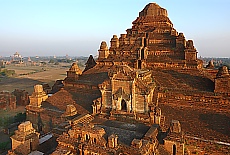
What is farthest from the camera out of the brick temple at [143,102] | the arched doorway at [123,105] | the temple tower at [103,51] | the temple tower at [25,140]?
the temple tower at [103,51]

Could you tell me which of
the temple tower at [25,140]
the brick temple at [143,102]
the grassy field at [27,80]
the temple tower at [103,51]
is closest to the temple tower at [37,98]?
the brick temple at [143,102]

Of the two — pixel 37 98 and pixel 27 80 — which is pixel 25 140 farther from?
pixel 27 80

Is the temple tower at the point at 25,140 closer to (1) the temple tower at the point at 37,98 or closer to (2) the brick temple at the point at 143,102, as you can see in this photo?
(2) the brick temple at the point at 143,102

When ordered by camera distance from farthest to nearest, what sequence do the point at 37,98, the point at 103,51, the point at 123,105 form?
the point at 103,51 → the point at 37,98 → the point at 123,105

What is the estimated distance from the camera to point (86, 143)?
436 inches

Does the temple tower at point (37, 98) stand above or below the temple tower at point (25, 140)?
above

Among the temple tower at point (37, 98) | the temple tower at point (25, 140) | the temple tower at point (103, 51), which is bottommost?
the temple tower at point (25, 140)

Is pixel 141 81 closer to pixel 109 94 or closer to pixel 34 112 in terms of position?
pixel 109 94

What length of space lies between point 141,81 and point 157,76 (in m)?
4.00

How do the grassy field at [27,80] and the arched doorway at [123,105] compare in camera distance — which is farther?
the grassy field at [27,80]

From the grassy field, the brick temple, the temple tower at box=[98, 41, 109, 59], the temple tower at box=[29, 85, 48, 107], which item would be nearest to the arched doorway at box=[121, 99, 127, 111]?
the brick temple

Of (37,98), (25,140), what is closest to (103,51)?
(37,98)

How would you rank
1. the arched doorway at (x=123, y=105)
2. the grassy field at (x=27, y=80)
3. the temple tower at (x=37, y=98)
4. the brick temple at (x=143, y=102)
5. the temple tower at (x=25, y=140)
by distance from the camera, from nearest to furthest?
1. the brick temple at (x=143, y=102)
2. the temple tower at (x=25, y=140)
3. the arched doorway at (x=123, y=105)
4. the temple tower at (x=37, y=98)
5. the grassy field at (x=27, y=80)

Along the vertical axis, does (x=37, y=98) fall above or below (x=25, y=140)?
A: above
